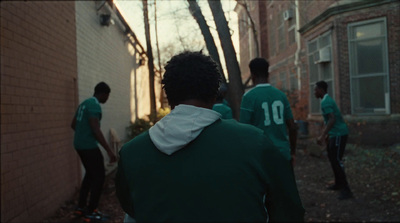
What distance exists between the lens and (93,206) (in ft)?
17.0

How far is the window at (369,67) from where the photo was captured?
11.1m

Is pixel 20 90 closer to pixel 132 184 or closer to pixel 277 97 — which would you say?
pixel 277 97

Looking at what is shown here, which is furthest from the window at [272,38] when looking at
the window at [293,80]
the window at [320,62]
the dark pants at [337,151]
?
the dark pants at [337,151]

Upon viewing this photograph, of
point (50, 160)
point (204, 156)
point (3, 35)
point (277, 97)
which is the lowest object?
point (50, 160)

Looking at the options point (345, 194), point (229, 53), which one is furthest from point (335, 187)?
point (229, 53)

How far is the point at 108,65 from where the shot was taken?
34.5ft

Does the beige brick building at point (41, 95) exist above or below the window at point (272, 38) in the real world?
below

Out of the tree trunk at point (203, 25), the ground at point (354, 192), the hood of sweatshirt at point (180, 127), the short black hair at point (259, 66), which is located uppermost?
the tree trunk at point (203, 25)

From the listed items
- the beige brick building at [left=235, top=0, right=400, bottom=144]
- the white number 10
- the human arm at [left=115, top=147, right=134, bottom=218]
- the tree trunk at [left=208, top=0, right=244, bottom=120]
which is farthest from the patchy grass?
the human arm at [left=115, top=147, right=134, bottom=218]

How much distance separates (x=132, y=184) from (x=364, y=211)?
16.3ft

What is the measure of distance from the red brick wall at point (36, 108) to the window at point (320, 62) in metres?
9.20

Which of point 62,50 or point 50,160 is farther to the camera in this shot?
point 62,50

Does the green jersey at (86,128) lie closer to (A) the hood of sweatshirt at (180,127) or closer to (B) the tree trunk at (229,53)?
(B) the tree trunk at (229,53)

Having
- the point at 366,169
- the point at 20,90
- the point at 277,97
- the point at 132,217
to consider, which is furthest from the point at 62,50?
the point at 366,169
